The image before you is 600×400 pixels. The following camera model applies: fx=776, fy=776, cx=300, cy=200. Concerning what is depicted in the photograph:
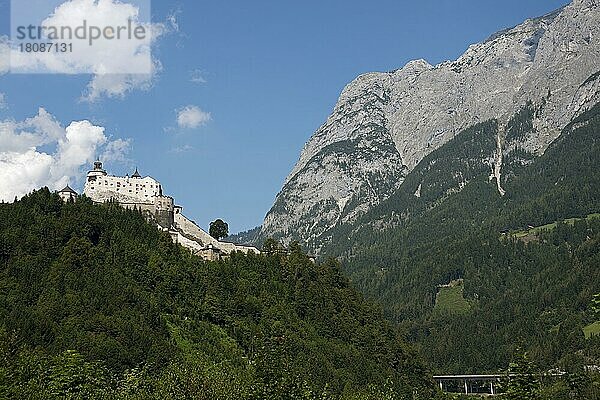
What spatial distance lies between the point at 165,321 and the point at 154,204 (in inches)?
2302

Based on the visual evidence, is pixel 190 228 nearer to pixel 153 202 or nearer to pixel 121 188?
pixel 153 202

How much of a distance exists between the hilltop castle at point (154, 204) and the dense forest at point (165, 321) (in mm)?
13907

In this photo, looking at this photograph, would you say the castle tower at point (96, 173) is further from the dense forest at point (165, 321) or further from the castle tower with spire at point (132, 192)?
the dense forest at point (165, 321)

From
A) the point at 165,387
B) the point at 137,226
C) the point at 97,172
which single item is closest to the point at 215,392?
the point at 165,387

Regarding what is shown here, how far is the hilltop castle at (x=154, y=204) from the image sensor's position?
543 ft

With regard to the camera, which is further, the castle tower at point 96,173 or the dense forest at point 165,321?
the castle tower at point 96,173

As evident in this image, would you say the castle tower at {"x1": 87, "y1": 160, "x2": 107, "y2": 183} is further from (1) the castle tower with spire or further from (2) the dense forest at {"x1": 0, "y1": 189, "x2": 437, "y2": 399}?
(2) the dense forest at {"x1": 0, "y1": 189, "x2": 437, "y2": 399}

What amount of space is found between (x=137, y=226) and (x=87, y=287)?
28122 millimetres

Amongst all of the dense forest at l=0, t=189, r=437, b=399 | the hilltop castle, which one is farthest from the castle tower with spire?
the dense forest at l=0, t=189, r=437, b=399

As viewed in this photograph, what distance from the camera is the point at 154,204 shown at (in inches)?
6860

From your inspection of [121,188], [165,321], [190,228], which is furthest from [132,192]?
[165,321]

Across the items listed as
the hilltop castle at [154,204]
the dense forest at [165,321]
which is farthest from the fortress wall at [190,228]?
the dense forest at [165,321]

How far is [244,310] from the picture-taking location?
136 meters

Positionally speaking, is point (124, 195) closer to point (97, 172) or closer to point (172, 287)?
point (97, 172)
